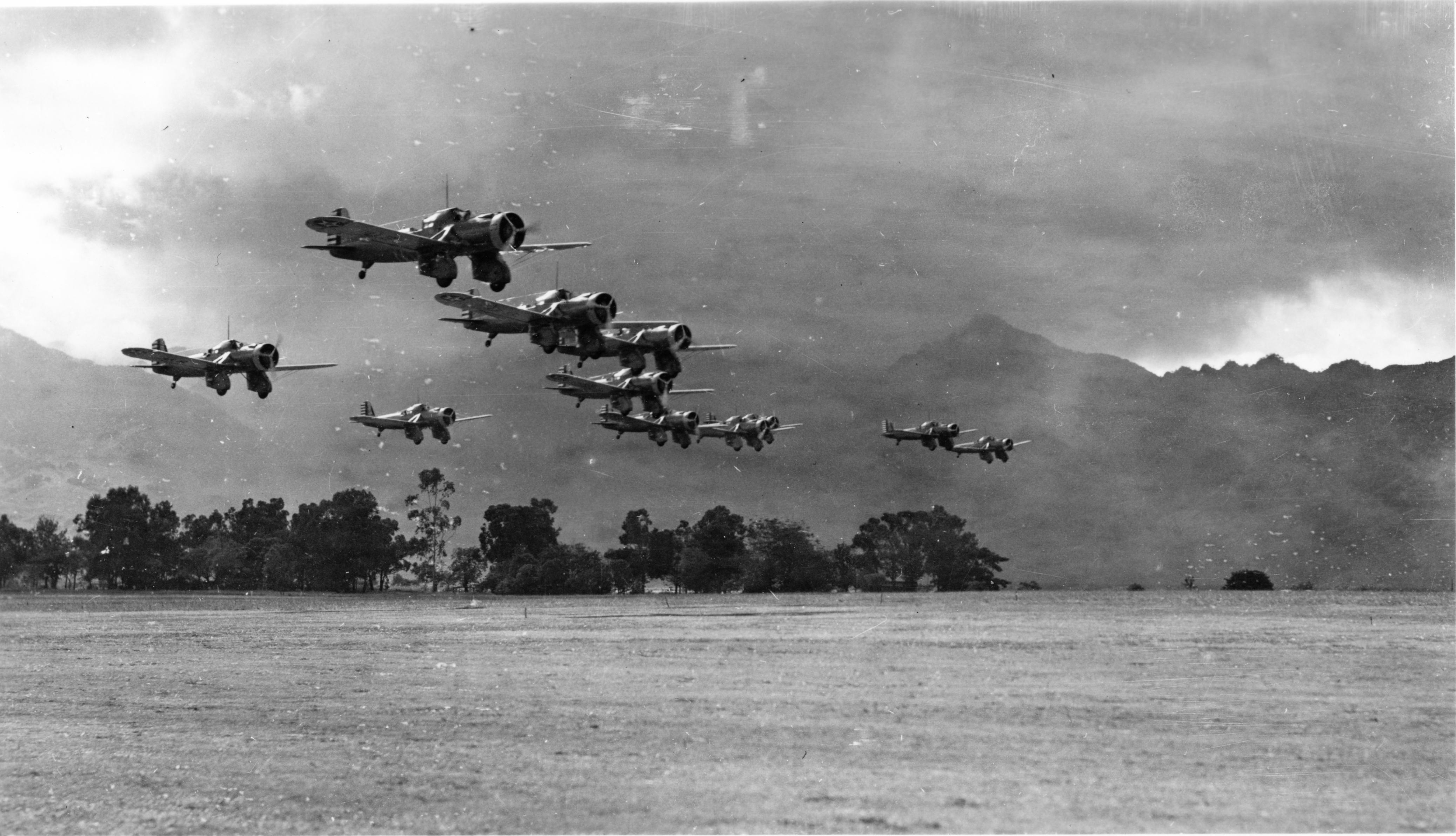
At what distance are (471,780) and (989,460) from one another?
4055 inches

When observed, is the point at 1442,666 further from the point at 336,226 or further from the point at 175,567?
the point at 175,567

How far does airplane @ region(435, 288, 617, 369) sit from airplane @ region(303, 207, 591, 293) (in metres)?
9.97

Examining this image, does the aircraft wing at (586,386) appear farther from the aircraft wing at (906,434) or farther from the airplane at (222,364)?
the aircraft wing at (906,434)

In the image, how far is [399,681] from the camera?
3931 cm

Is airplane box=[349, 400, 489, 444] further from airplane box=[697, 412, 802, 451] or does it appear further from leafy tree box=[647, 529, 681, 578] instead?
leafy tree box=[647, 529, 681, 578]

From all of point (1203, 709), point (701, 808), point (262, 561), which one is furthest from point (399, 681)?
point (262, 561)

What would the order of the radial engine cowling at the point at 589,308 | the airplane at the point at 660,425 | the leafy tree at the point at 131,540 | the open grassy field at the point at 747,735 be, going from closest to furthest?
the open grassy field at the point at 747,735 → the radial engine cowling at the point at 589,308 → the airplane at the point at 660,425 → the leafy tree at the point at 131,540

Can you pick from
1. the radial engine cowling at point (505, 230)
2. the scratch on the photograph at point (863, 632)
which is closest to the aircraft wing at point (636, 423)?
the scratch on the photograph at point (863, 632)

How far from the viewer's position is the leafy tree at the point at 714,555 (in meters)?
150

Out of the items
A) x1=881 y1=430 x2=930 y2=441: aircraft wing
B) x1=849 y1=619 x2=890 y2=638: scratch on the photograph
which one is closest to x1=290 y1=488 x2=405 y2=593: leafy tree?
x1=881 y1=430 x2=930 y2=441: aircraft wing

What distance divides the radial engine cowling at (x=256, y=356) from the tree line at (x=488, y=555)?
4018 inches

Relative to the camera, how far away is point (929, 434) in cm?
11175

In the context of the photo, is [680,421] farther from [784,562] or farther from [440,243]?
[784,562]

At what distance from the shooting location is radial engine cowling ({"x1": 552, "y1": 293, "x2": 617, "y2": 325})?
157 feet
